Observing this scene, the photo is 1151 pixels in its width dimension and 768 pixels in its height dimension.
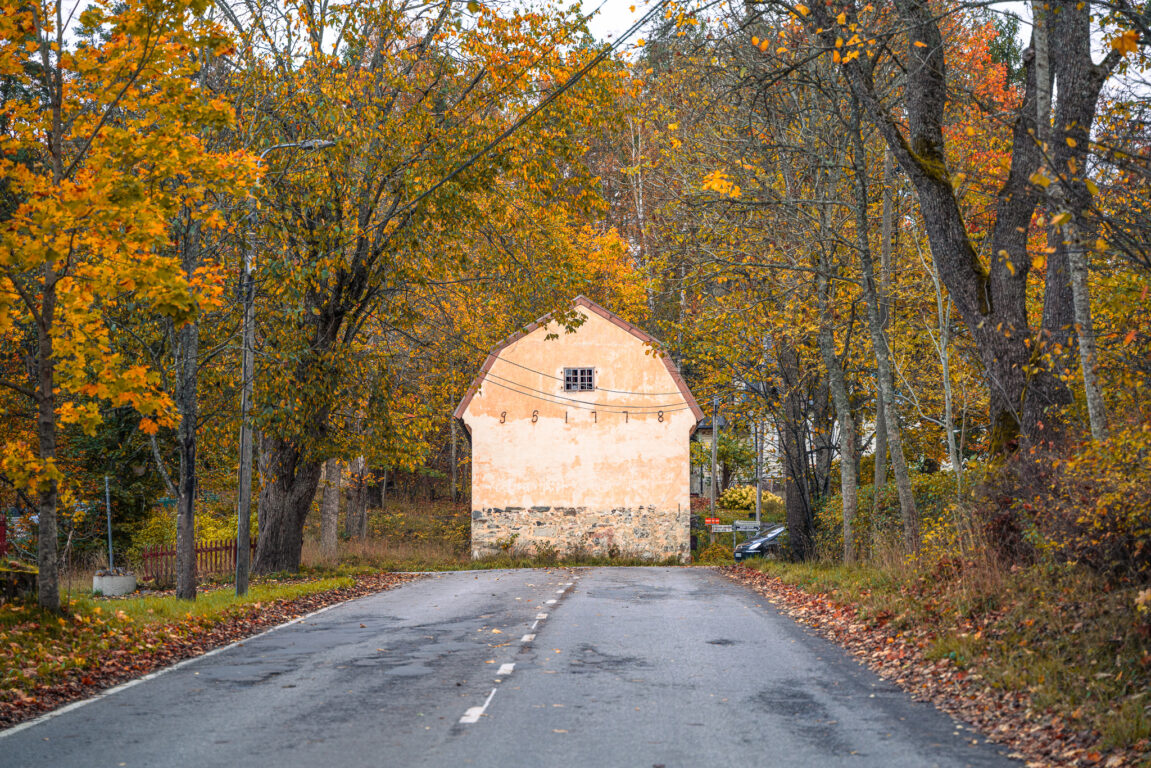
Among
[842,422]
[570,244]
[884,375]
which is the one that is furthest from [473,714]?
[570,244]

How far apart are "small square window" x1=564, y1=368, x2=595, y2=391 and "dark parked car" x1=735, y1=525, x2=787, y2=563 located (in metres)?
8.37

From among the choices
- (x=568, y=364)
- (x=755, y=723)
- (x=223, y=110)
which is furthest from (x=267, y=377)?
(x=568, y=364)

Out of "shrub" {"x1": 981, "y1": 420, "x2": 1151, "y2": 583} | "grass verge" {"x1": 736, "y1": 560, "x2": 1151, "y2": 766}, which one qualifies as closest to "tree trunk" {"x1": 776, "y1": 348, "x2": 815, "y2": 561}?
"grass verge" {"x1": 736, "y1": 560, "x2": 1151, "y2": 766}

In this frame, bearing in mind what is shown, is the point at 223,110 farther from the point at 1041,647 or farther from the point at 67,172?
the point at 1041,647

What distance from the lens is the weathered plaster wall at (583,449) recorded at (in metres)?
36.3

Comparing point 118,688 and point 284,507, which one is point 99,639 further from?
point 284,507

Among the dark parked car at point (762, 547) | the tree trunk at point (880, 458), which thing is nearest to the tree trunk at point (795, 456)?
the tree trunk at point (880, 458)

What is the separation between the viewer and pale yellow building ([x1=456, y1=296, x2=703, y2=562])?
3631 centimetres

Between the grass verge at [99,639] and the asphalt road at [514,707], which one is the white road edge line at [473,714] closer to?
the asphalt road at [514,707]

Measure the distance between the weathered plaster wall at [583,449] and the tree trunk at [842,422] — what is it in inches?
581

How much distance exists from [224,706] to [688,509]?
1142 inches

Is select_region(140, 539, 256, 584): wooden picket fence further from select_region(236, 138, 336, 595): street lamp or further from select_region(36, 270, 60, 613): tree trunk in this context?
select_region(36, 270, 60, 613): tree trunk

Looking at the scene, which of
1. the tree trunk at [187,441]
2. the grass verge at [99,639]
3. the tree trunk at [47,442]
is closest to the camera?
the grass verge at [99,639]

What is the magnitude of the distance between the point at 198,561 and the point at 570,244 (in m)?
12.7
